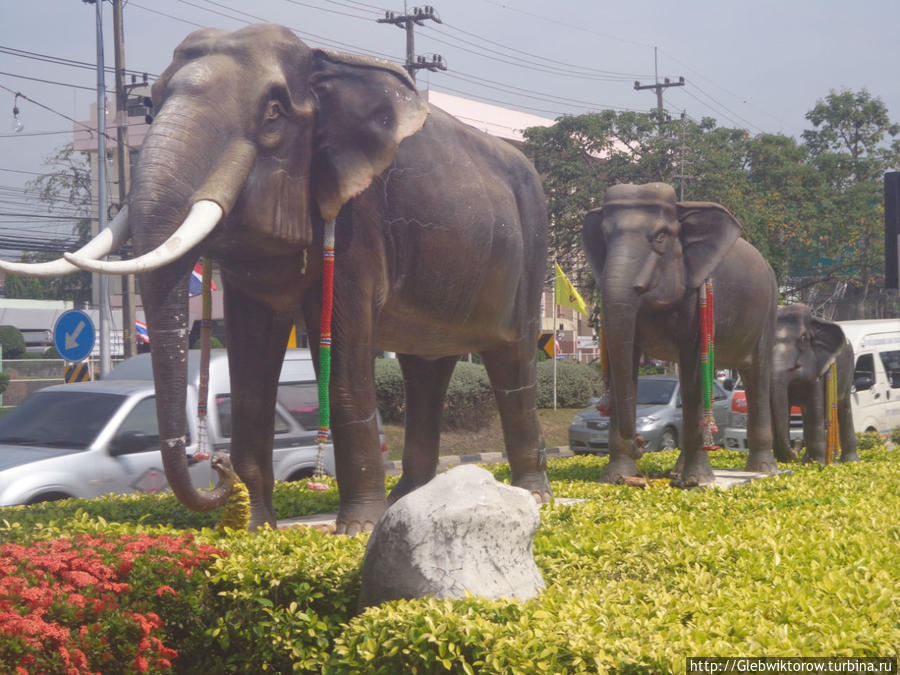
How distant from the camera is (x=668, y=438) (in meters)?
18.5

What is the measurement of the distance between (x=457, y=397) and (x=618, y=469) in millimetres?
12182

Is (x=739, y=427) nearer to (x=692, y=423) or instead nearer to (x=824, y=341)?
(x=824, y=341)

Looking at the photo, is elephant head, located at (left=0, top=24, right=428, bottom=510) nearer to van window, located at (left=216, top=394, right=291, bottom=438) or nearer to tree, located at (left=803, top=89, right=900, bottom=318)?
van window, located at (left=216, top=394, right=291, bottom=438)

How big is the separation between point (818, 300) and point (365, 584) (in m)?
35.1

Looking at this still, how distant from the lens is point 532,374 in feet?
24.0

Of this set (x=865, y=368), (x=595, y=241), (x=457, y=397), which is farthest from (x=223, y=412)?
(x=865, y=368)

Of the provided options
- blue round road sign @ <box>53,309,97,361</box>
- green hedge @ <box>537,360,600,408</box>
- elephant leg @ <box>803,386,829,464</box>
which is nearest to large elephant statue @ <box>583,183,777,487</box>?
elephant leg @ <box>803,386,829,464</box>

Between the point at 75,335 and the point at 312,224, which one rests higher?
the point at 312,224

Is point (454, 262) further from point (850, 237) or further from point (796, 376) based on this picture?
point (850, 237)

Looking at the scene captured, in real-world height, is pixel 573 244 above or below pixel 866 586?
above

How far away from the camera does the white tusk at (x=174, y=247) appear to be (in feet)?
14.9

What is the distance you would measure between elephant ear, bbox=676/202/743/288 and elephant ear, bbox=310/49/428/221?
3643 millimetres

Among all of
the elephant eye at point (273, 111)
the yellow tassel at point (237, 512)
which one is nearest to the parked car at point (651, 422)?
the yellow tassel at point (237, 512)

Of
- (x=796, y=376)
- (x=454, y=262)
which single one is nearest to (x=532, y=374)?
(x=454, y=262)
